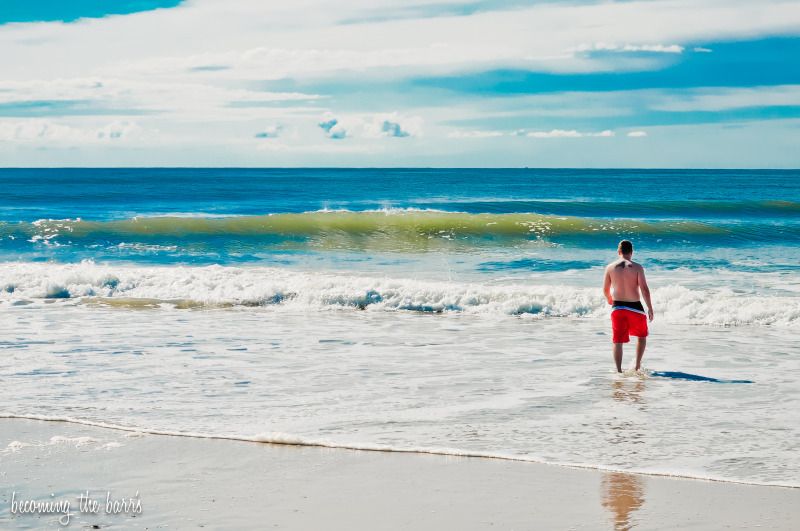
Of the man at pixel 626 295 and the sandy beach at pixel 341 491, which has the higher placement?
the man at pixel 626 295

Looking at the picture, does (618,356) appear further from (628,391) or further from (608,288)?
(628,391)

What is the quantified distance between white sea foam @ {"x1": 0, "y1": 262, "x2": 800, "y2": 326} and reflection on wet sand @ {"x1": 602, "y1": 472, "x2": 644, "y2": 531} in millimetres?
7995

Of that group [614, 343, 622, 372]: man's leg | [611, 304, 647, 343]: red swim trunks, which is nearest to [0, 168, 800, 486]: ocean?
[614, 343, 622, 372]: man's leg

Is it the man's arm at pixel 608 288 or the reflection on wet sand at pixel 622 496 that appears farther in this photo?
the man's arm at pixel 608 288

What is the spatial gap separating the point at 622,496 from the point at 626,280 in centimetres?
456

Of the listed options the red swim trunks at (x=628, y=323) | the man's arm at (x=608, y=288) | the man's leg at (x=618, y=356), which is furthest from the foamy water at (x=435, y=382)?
the man's arm at (x=608, y=288)

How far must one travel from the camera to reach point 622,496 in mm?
5355

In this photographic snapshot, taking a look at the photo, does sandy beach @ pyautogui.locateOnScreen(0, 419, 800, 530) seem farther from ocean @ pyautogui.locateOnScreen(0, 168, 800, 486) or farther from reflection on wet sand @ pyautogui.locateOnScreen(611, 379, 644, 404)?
reflection on wet sand @ pyautogui.locateOnScreen(611, 379, 644, 404)

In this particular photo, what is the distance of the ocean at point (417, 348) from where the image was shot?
22.5ft

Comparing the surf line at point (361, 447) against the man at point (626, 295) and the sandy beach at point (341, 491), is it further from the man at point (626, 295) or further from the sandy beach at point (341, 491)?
the man at point (626, 295)

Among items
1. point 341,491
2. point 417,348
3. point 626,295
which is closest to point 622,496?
point 341,491

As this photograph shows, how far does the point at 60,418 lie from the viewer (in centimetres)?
721

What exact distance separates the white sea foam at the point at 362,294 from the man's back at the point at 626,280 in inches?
158

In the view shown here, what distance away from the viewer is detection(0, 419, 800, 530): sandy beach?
4922 mm
